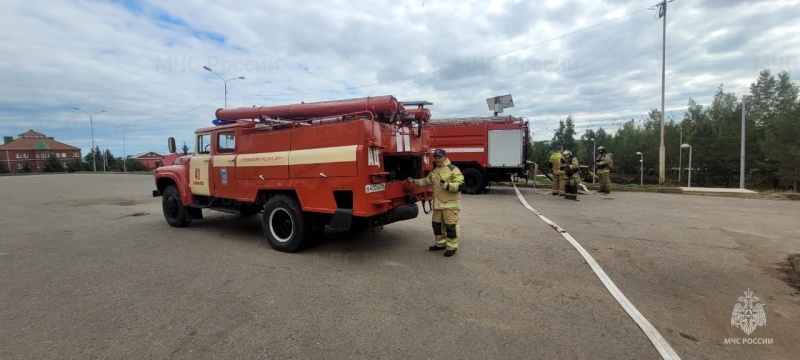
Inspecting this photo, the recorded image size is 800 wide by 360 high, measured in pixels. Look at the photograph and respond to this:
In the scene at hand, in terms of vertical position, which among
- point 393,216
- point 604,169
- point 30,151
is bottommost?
point 393,216

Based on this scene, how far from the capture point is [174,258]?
216 inches

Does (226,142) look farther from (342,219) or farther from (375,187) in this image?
(375,187)

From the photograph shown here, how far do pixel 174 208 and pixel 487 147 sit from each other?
398 inches

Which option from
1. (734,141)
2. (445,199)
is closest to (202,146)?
(445,199)

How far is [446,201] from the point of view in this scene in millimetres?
5449

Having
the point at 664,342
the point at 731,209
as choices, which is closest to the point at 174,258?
the point at 664,342

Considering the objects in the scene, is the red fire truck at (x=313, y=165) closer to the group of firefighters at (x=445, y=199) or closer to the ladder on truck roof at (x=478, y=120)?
the group of firefighters at (x=445, y=199)

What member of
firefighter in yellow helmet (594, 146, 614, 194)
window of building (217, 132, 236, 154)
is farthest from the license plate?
firefighter in yellow helmet (594, 146, 614, 194)

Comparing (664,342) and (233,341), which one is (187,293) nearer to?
(233,341)

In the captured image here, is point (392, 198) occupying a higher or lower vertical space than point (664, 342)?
higher

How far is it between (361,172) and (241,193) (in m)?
2.75

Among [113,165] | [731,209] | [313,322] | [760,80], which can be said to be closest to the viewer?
[313,322]

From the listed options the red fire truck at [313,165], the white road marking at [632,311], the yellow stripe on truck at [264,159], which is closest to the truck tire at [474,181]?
the red fire truck at [313,165]

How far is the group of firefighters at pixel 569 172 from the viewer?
11680 mm
